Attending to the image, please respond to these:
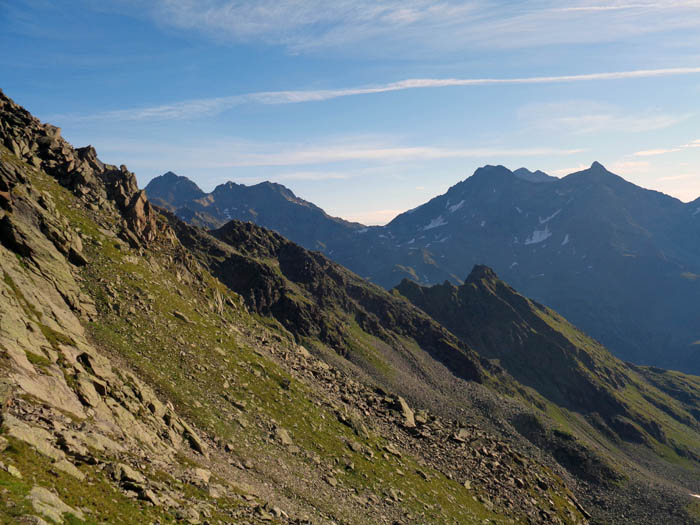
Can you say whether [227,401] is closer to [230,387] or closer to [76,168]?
[230,387]

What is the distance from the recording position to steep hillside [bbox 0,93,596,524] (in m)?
27.7

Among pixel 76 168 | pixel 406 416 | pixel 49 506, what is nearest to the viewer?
pixel 49 506

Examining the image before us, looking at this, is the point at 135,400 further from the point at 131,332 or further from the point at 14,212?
the point at 14,212

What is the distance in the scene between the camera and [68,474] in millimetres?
25016

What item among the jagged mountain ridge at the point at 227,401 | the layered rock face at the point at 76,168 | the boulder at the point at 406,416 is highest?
the layered rock face at the point at 76,168

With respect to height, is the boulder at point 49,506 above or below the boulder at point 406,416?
above

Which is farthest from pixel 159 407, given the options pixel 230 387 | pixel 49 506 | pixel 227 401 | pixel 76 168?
pixel 76 168

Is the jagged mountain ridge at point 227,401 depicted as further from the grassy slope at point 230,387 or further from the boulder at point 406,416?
the boulder at point 406,416

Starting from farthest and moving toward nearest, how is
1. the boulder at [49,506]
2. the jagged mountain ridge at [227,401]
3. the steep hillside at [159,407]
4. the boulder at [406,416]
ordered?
1. the boulder at [406,416]
2. the jagged mountain ridge at [227,401]
3. the steep hillside at [159,407]
4. the boulder at [49,506]

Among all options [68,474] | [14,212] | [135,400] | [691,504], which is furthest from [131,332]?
[691,504]

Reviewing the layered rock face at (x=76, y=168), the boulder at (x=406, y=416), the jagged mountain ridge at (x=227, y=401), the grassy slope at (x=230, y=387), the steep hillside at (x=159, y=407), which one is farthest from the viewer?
the boulder at (x=406, y=416)

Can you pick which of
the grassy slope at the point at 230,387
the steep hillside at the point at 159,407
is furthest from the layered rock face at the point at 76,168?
the grassy slope at the point at 230,387

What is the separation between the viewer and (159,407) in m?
43.7

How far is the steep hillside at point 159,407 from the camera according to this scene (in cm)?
2772
